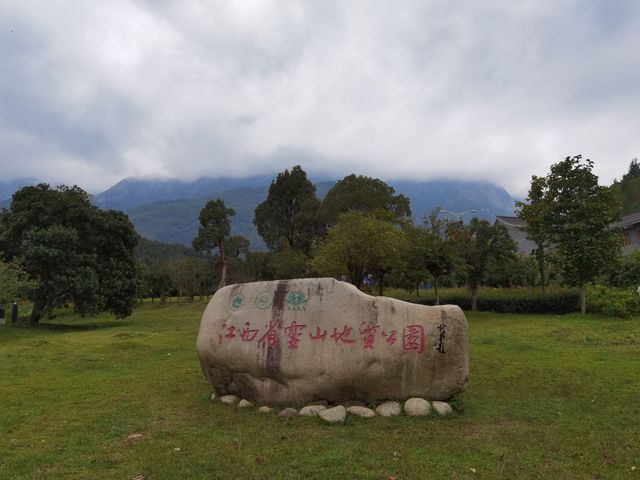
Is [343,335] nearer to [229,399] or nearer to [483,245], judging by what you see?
[229,399]

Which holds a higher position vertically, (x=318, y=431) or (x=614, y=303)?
(x=614, y=303)

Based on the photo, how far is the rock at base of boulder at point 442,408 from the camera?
28.5ft

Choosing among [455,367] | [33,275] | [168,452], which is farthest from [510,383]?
[33,275]

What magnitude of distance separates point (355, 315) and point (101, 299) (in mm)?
23269

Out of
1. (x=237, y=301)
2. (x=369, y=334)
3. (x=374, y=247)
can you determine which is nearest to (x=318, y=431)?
(x=369, y=334)

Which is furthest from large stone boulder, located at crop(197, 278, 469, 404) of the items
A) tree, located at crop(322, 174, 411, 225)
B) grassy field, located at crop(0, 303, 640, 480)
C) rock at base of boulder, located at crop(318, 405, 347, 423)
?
tree, located at crop(322, 174, 411, 225)

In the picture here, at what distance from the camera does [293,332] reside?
9445mm

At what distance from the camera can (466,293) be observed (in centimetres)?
3284

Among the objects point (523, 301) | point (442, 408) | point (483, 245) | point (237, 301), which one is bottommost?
point (442, 408)

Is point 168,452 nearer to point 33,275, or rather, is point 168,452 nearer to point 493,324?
point 493,324

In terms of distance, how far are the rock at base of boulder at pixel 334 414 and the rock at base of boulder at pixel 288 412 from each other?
492mm

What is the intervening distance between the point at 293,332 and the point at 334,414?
1.72m

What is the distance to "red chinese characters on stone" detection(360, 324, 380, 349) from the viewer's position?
29.9ft

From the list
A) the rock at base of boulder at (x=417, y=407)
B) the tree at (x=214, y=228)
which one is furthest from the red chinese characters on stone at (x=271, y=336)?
the tree at (x=214, y=228)
